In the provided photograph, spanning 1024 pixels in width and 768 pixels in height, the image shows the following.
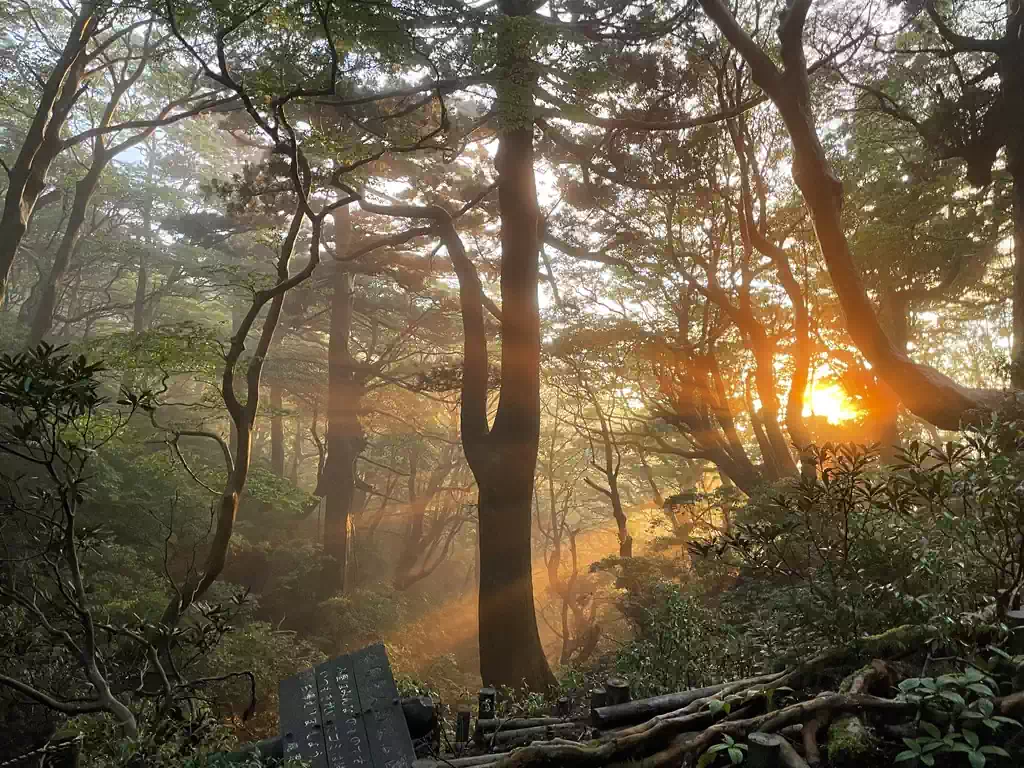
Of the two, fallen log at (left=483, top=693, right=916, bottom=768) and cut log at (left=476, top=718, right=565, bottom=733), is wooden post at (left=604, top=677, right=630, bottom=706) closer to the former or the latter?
cut log at (left=476, top=718, right=565, bottom=733)

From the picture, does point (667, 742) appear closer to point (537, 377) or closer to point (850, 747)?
point (850, 747)

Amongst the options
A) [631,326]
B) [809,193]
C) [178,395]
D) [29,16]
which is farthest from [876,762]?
[178,395]

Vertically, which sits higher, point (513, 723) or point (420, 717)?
point (420, 717)

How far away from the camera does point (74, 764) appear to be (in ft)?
10.8

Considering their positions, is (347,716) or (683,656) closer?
(347,716)

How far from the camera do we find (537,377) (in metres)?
9.05

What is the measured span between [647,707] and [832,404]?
17463mm

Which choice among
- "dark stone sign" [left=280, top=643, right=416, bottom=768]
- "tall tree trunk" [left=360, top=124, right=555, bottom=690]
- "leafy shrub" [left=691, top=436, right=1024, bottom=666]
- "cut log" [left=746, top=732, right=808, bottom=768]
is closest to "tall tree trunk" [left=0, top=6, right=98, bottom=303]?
"tall tree trunk" [left=360, top=124, right=555, bottom=690]

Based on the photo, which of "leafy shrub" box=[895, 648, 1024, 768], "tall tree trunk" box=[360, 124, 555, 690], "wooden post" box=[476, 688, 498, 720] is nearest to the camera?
"leafy shrub" box=[895, 648, 1024, 768]

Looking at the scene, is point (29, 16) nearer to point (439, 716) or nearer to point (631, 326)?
point (631, 326)

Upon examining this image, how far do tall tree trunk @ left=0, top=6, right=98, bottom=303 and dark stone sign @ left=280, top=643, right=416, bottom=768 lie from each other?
955 cm

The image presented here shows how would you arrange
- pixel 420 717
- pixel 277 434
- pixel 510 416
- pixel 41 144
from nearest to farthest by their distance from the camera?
pixel 420 717, pixel 510 416, pixel 41 144, pixel 277 434

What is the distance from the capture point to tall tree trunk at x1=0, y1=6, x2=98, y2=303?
9.55 metres

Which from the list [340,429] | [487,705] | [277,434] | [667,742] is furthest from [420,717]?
[277,434]
